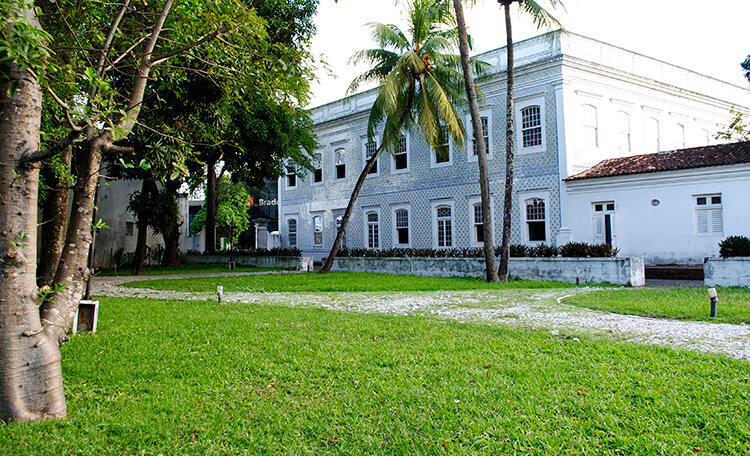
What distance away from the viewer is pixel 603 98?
19.8 meters

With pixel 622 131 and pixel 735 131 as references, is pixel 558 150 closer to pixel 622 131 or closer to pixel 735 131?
pixel 622 131

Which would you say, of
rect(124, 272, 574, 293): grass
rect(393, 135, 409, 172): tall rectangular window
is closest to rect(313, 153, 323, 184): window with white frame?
rect(393, 135, 409, 172): tall rectangular window

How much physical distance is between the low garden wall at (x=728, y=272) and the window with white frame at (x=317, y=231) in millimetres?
20155

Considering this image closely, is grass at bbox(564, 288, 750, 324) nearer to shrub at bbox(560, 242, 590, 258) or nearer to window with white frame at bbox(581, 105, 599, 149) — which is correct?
shrub at bbox(560, 242, 590, 258)

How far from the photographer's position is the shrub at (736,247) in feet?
39.4

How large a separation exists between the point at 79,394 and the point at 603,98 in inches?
790

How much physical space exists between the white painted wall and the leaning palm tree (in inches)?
225

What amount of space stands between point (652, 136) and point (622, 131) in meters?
1.87

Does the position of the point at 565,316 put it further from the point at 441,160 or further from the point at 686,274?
the point at 441,160

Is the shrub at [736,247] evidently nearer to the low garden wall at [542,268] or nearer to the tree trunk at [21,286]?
the low garden wall at [542,268]

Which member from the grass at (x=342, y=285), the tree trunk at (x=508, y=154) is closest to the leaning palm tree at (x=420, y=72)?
the tree trunk at (x=508, y=154)

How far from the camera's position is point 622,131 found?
67.2 feet

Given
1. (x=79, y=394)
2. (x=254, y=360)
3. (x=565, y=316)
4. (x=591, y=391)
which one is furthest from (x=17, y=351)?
(x=565, y=316)

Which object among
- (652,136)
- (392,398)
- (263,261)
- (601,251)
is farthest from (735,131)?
(392,398)
